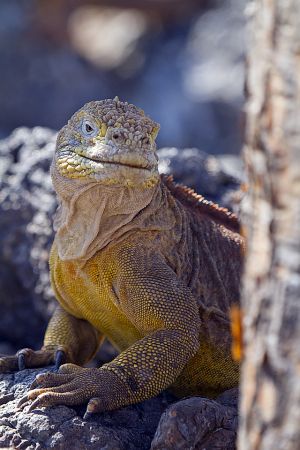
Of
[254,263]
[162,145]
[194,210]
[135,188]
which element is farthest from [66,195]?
[162,145]

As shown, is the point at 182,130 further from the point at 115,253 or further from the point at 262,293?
the point at 262,293

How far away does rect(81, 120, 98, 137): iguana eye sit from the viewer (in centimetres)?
477

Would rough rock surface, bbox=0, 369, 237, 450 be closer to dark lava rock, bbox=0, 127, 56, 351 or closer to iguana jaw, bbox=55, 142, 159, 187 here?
iguana jaw, bbox=55, 142, 159, 187

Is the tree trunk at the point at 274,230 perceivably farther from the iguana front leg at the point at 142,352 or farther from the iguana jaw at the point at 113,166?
the iguana jaw at the point at 113,166

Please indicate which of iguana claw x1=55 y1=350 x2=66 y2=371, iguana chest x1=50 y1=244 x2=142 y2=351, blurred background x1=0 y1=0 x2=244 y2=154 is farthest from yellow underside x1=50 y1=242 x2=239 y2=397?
blurred background x1=0 y1=0 x2=244 y2=154

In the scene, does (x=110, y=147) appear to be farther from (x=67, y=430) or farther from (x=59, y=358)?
(x=67, y=430)

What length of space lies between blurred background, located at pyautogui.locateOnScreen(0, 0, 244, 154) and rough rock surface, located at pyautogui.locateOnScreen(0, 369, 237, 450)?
421 inches

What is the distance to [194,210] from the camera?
552cm

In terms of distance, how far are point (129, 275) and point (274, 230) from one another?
2.23m

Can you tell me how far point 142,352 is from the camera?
455 centimetres

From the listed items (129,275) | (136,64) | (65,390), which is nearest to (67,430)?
(65,390)

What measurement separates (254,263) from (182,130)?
508 inches

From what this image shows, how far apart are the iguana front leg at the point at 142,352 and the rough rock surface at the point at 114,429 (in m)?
0.07

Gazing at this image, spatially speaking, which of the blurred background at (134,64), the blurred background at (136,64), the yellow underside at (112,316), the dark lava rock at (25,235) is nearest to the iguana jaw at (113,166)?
the yellow underside at (112,316)
